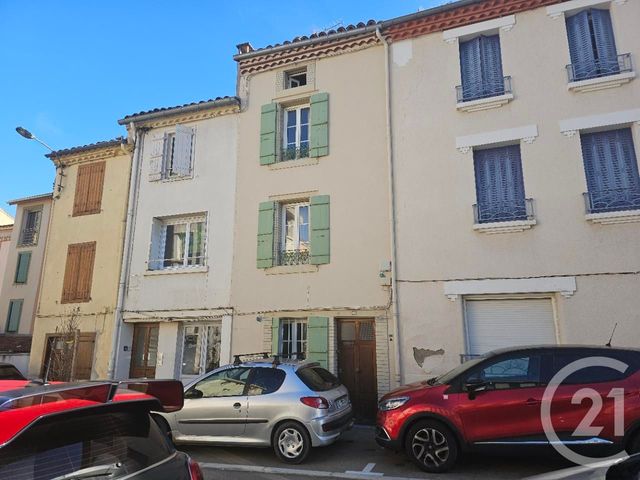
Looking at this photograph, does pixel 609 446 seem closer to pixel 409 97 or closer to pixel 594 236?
pixel 594 236

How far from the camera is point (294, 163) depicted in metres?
11.3

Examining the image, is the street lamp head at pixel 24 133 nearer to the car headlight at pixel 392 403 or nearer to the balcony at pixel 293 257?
the balcony at pixel 293 257

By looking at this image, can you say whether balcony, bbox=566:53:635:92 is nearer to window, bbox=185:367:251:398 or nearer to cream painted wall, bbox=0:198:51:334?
window, bbox=185:367:251:398

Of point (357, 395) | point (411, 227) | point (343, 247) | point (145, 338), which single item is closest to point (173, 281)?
point (145, 338)

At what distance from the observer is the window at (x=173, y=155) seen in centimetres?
1250

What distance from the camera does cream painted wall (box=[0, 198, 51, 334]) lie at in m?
21.3

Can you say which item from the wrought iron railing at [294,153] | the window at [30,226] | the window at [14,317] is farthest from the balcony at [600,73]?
the window at [14,317]

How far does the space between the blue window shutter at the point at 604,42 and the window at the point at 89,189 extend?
1314 centimetres

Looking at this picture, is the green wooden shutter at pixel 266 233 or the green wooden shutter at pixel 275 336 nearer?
the green wooden shutter at pixel 275 336

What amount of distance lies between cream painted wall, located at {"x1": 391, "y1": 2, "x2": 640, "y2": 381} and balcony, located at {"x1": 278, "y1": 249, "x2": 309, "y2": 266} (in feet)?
7.63

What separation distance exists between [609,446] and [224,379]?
5.25m

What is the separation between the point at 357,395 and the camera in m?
9.73

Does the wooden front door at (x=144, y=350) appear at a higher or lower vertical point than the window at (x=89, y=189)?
lower

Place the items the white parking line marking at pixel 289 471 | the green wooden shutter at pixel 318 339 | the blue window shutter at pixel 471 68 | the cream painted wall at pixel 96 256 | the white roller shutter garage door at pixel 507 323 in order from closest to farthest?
1. the white parking line marking at pixel 289 471
2. the white roller shutter garage door at pixel 507 323
3. the green wooden shutter at pixel 318 339
4. the blue window shutter at pixel 471 68
5. the cream painted wall at pixel 96 256
